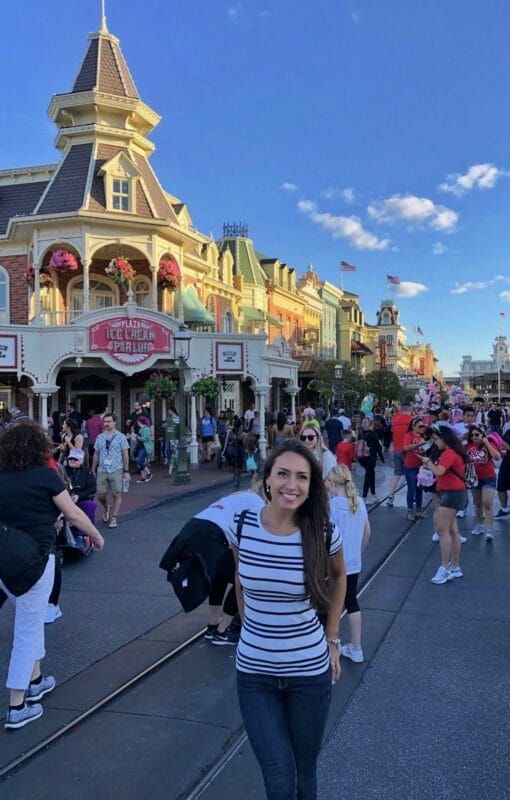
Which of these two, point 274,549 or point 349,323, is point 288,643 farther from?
point 349,323

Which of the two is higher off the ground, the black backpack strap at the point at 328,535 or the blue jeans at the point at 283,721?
the black backpack strap at the point at 328,535

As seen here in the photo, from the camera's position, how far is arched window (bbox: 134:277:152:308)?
70.6ft

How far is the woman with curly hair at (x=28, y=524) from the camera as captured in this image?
3713mm

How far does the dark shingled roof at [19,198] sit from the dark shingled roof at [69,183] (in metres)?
2.68

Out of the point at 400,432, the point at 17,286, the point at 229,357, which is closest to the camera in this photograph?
the point at 400,432

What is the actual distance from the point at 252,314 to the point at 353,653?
86.2 ft

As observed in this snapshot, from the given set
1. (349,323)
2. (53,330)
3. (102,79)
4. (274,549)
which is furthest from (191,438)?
(349,323)

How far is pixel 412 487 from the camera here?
990 centimetres

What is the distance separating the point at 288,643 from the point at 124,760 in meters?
1.60

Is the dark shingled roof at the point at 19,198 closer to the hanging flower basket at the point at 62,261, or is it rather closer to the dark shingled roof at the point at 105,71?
the dark shingled roof at the point at 105,71

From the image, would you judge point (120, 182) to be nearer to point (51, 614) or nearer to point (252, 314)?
point (252, 314)

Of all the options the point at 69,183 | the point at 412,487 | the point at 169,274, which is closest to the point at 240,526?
the point at 412,487

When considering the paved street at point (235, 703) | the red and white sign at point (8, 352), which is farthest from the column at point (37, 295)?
the paved street at point (235, 703)

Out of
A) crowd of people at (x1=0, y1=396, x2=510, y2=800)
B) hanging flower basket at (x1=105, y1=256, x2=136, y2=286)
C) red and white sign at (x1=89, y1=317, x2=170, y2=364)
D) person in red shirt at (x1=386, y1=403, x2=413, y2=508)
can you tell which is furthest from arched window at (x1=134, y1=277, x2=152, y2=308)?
crowd of people at (x1=0, y1=396, x2=510, y2=800)
